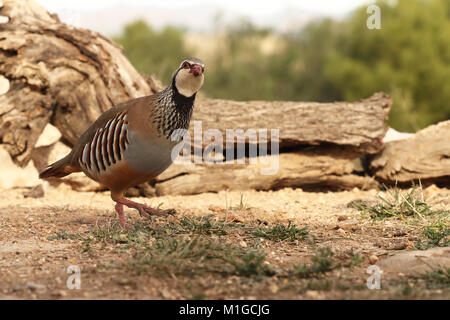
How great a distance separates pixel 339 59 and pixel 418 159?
10.2m

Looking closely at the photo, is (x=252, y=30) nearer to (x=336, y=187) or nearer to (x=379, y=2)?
(x=379, y=2)

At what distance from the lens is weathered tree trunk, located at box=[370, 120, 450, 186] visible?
261 inches

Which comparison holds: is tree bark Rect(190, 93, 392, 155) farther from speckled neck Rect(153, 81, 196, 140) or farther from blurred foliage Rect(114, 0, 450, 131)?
blurred foliage Rect(114, 0, 450, 131)

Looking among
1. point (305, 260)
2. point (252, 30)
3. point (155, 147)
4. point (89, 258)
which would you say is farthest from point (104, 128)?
point (252, 30)

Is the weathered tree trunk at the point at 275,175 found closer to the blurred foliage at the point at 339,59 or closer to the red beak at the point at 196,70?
the red beak at the point at 196,70

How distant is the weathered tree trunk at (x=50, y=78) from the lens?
6.19 meters

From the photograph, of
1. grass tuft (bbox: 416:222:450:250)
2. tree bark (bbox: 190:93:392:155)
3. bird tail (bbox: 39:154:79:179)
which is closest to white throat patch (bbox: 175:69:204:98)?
bird tail (bbox: 39:154:79:179)

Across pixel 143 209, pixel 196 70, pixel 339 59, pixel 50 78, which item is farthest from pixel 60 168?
pixel 339 59

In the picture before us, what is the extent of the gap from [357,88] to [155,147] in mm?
12816

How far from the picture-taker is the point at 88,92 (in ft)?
21.3

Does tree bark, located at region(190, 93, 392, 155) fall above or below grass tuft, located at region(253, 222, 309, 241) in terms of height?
above

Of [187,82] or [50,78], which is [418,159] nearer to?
[187,82]

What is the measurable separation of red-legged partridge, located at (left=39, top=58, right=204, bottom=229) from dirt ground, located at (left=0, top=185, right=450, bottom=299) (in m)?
0.41

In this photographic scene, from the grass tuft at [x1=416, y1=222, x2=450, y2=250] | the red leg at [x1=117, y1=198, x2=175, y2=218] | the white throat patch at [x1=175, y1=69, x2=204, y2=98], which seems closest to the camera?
the grass tuft at [x1=416, y1=222, x2=450, y2=250]
